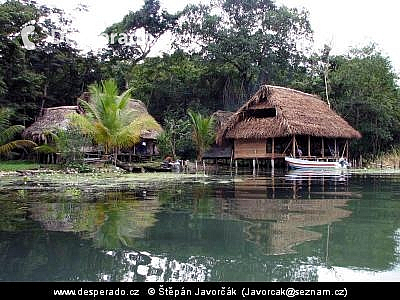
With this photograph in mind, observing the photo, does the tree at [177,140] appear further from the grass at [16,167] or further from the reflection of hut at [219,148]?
the grass at [16,167]

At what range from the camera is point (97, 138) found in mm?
20188

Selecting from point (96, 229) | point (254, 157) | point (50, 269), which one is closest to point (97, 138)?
point (254, 157)

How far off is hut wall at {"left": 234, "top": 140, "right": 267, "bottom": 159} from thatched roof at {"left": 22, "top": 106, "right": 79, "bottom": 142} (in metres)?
9.06

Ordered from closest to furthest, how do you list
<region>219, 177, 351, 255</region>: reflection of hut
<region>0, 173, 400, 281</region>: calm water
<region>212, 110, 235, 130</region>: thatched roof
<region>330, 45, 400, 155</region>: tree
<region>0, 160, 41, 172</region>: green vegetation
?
<region>0, 173, 400, 281</region>: calm water, <region>219, 177, 351, 255</region>: reflection of hut, <region>0, 160, 41, 172</region>: green vegetation, <region>212, 110, 235, 130</region>: thatched roof, <region>330, 45, 400, 155</region>: tree

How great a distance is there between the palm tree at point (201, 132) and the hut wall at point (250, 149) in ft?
5.43

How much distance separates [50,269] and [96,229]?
1.89 meters

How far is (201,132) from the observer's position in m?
26.6

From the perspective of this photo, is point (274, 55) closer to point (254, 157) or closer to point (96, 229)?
point (254, 157)

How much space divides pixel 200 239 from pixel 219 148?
78.4 feet

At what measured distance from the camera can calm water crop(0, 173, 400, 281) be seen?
4.13 metres

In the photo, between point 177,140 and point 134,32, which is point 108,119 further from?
point 134,32

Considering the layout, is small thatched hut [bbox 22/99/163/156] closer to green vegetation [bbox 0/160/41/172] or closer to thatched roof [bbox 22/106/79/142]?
thatched roof [bbox 22/106/79/142]

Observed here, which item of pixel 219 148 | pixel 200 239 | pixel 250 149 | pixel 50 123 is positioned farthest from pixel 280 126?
pixel 200 239

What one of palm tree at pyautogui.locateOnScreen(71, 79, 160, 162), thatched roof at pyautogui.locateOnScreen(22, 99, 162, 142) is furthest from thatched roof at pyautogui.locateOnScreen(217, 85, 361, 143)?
palm tree at pyautogui.locateOnScreen(71, 79, 160, 162)
